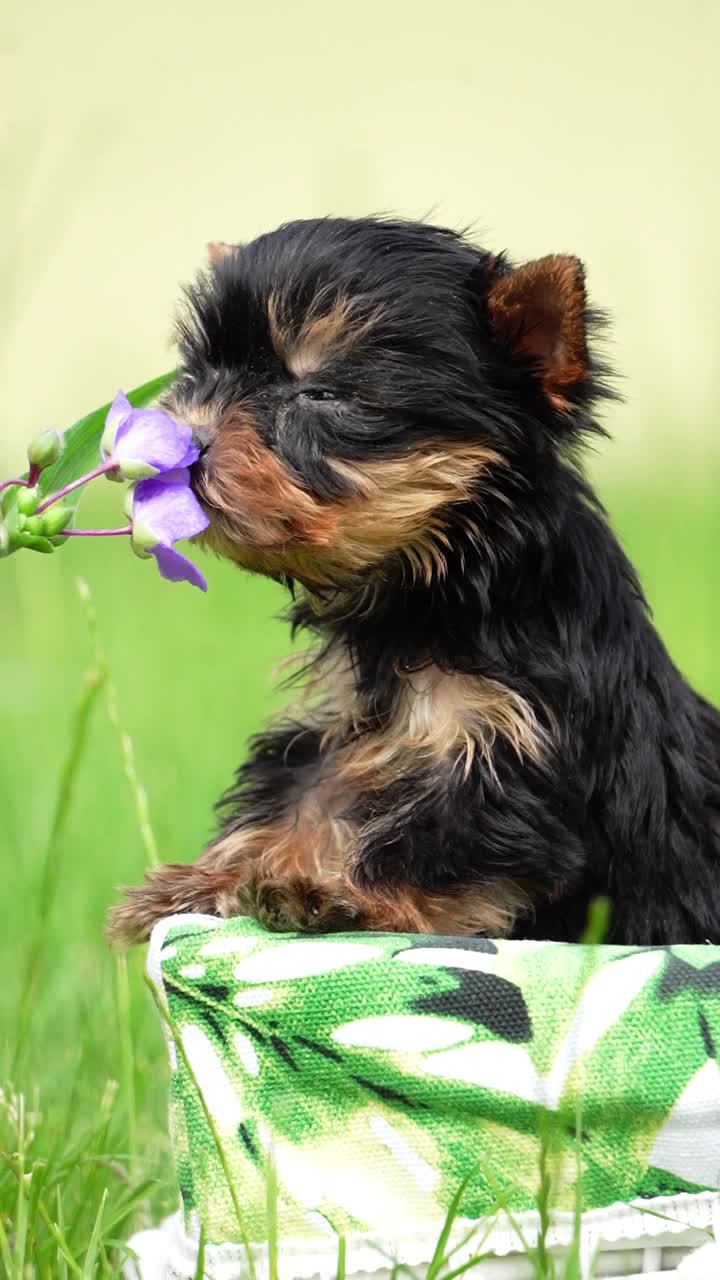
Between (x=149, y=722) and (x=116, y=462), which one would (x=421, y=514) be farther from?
(x=149, y=722)

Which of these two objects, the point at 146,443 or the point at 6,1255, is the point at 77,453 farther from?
the point at 6,1255

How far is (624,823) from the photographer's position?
239 cm

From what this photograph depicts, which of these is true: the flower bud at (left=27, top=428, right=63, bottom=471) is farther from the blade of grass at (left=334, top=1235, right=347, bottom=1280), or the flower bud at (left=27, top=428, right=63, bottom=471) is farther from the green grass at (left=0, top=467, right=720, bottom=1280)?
the blade of grass at (left=334, top=1235, right=347, bottom=1280)

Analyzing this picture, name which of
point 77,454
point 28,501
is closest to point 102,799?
point 77,454

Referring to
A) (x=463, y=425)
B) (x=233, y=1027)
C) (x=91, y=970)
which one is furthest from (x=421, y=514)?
(x=91, y=970)

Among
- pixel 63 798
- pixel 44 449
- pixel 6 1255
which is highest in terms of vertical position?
pixel 44 449

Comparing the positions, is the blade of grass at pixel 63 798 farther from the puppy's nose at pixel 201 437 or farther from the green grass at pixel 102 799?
the puppy's nose at pixel 201 437

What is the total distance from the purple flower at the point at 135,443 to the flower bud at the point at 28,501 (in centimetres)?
12

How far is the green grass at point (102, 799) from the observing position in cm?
224

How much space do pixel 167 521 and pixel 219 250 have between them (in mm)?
934

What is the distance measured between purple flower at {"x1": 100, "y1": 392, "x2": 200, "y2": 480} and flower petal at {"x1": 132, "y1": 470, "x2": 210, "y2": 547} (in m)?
0.04

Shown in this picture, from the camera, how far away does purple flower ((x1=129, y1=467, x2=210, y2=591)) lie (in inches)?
71.6

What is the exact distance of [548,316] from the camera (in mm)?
2291

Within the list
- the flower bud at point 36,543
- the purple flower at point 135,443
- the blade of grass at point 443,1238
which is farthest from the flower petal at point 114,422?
the blade of grass at point 443,1238
